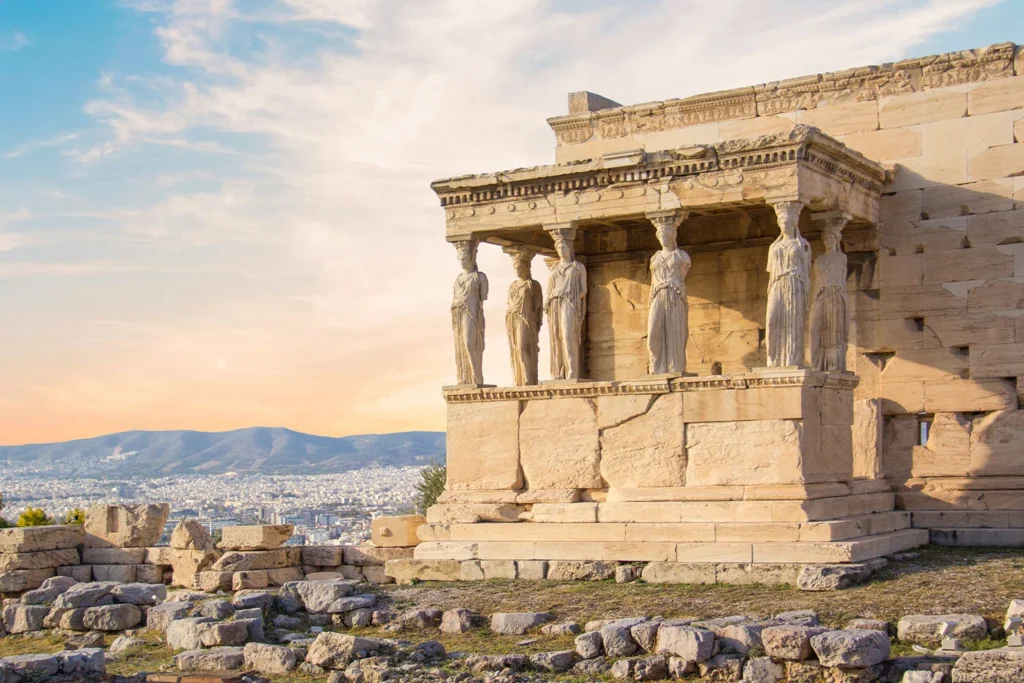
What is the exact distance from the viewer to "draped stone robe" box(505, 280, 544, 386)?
19.1 m

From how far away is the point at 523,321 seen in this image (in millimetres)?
19156

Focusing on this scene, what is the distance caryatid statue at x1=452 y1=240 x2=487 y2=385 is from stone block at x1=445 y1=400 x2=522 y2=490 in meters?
0.39

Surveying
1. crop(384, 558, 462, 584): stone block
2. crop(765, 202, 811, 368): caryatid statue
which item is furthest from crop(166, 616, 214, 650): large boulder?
crop(765, 202, 811, 368): caryatid statue

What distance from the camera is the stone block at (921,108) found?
18.9 meters

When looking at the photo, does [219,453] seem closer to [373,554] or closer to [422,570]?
[373,554]

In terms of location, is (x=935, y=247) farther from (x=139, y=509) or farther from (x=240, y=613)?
(x=139, y=509)

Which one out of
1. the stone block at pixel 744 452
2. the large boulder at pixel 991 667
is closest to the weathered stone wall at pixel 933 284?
the stone block at pixel 744 452

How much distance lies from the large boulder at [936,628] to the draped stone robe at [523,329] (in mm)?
6761

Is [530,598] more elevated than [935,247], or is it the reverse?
[935,247]

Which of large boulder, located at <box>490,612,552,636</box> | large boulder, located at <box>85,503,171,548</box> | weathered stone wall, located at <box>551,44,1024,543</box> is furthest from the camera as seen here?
large boulder, located at <box>85,503,171,548</box>

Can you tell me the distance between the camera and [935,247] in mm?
18719

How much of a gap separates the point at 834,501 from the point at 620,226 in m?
5.08

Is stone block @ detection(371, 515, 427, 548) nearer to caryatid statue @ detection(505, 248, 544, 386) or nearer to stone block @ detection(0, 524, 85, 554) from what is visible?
caryatid statue @ detection(505, 248, 544, 386)

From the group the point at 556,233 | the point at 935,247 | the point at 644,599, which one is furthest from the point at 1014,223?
the point at 644,599
